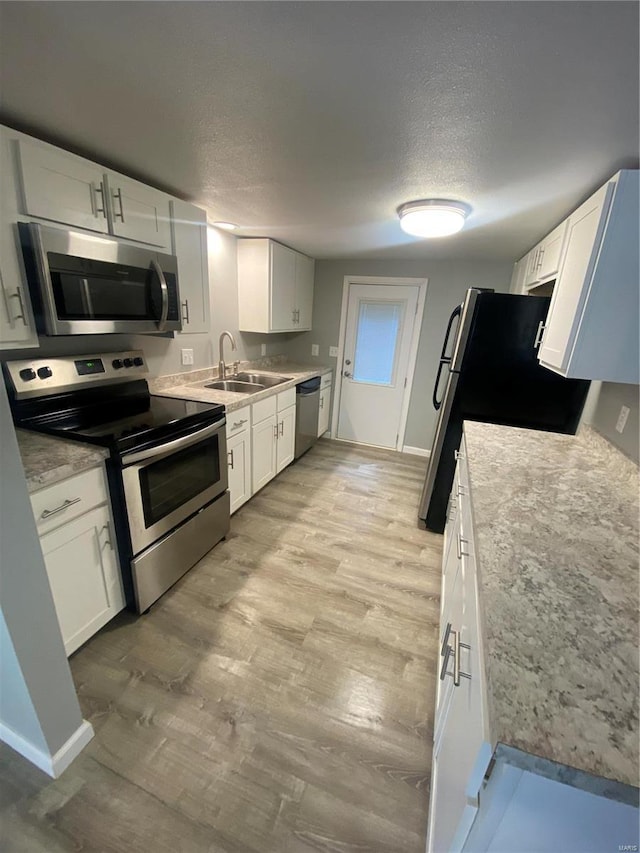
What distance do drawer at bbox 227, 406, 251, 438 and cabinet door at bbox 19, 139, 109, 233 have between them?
4.01 ft

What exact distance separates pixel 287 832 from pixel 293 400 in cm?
270

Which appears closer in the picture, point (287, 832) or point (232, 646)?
point (287, 832)

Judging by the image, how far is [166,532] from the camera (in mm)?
1841

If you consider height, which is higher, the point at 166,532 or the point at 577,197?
the point at 577,197

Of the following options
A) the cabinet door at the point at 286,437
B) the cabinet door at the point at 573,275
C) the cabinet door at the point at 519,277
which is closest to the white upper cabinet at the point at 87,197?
the cabinet door at the point at 286,437

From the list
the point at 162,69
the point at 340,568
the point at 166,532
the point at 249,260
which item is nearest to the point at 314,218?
the point at 249,260

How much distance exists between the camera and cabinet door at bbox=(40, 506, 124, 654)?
1379 millimetres

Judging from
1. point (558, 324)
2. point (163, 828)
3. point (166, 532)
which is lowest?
point (163, 828)

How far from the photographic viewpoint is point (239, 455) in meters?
2.53

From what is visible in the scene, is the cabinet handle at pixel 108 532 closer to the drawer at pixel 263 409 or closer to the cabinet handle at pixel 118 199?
the drawer at pixel 263 409

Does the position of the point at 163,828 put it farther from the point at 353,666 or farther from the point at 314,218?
the point at 314,218

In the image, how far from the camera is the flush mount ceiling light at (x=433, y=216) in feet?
6.06

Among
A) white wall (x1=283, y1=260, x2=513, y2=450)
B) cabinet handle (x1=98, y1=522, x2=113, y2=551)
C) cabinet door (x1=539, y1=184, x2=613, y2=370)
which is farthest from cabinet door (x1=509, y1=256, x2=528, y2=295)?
cabinet handle (x1=98, y1=522, x2=113, y2=551)

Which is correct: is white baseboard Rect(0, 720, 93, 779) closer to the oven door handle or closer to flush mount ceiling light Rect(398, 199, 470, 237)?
the oven door handle
